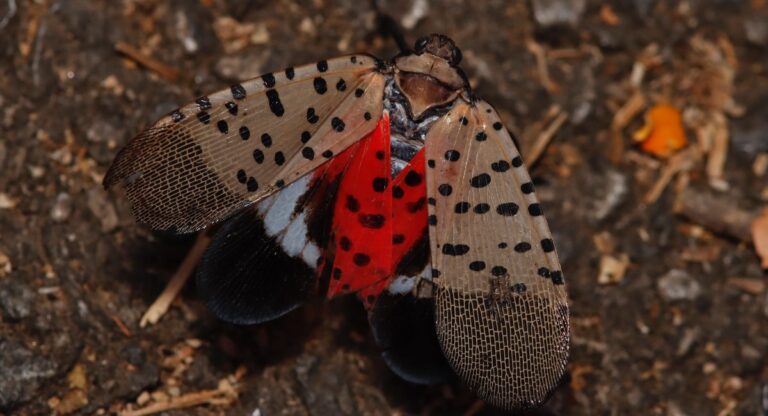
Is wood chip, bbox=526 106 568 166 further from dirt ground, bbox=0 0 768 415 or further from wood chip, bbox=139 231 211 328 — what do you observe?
wood chip, bbox=139 231 211 328

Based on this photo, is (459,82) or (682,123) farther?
(682,123)

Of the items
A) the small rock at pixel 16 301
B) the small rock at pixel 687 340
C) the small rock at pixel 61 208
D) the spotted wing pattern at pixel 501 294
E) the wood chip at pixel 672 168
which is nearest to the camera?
the spotted wing pattern at pixel 501 294

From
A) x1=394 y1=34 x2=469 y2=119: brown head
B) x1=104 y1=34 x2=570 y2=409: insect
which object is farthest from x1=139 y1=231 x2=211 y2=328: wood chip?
x1=394 y1=34 x2=469 y2=119: brown head

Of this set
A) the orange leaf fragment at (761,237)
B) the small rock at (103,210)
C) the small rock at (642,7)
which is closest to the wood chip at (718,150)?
the orange leaf fragment at (761,237)

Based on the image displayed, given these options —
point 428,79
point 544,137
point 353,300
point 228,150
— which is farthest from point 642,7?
point 228,150

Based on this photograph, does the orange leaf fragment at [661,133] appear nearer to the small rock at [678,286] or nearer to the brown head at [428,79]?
the small rock at [678,286]

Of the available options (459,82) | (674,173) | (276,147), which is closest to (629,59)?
(674,173)

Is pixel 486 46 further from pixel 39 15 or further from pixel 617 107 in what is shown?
pixel 39 15
